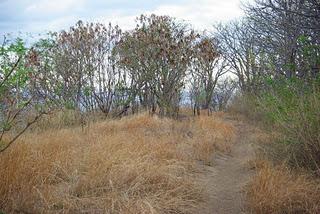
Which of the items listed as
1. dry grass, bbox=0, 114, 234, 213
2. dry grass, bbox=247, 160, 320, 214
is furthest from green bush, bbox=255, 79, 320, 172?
dry grass, bbox=0, 114, 234, 213

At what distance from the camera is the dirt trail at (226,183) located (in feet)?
18.4

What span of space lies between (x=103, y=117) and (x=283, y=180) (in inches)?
411

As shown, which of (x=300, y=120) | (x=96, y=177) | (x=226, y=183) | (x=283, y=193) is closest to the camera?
(x=283, y=193)

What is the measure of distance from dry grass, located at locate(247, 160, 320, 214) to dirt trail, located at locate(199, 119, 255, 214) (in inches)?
10.3

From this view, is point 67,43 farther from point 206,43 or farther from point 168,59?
point 206,43

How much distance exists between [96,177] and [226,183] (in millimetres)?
2354

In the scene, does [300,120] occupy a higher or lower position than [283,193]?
higher

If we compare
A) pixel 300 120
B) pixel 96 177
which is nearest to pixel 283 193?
pixel 300 120

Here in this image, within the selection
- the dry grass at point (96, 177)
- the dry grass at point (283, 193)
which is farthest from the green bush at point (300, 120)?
the dry grass at point (96, 177)

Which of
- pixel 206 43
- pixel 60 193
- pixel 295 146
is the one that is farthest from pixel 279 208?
pixel 206 43

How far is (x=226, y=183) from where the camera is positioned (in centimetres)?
706

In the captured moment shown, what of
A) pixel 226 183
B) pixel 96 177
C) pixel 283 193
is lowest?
pixel 226 183

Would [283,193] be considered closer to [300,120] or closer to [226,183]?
[300,120]

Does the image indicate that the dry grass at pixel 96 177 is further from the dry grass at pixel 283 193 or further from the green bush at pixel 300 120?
the green bush at pixel 300 120
